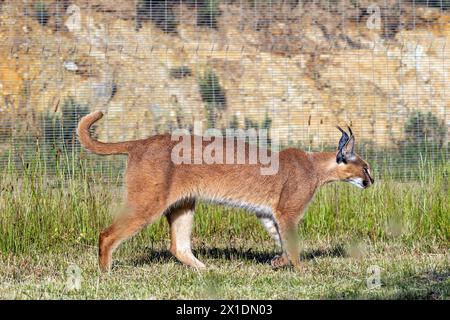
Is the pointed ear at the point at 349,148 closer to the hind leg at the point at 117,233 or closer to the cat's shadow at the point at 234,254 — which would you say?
the cat's shadow at the point at 234,254

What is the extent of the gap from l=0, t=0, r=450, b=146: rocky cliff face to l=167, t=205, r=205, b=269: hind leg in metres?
3.92

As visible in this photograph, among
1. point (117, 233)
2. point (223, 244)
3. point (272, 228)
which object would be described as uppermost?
point (117, 233)

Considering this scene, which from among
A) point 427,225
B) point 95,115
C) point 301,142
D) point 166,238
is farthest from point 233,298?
point 301,142

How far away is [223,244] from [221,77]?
7.13 metres

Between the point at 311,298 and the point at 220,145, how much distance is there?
77.3 inches

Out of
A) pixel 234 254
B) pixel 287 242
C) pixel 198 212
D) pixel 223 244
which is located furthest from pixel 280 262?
pixel 198 212

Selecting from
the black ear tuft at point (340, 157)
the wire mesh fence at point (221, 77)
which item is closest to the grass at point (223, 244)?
the wire mesh fence at point (221, 77)

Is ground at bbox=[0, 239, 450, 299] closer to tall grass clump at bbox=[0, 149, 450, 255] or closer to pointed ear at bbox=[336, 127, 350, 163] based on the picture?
tall grass clump at bbox=[0, 149, 450, 255]

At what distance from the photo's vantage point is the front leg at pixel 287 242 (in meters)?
7.49

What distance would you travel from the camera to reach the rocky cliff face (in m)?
12.8

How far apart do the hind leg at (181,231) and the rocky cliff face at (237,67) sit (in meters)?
3.92

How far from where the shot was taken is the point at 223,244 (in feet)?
29.5

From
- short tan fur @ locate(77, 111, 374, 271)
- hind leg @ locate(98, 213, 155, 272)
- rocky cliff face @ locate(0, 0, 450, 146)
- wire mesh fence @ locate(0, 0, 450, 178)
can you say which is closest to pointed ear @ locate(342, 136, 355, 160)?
short tan fur @ locate(77, 111, 374, 271)

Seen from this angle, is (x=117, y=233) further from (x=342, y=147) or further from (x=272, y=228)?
(x=342, y=147)
